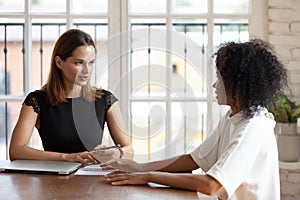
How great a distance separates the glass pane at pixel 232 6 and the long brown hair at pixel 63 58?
130cm

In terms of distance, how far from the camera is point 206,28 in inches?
136

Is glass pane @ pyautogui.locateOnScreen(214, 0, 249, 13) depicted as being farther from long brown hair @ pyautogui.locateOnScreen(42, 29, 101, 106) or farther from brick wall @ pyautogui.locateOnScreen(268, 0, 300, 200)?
long brown hair @ pyautogui.locateOnScreen(42, 29, 101, 106)

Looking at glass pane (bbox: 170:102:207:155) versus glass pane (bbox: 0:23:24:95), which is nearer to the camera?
glass pane (bbox: 170:102:207:155)

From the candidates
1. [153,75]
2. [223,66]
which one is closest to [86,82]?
[153,75]

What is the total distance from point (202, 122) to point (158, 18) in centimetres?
74

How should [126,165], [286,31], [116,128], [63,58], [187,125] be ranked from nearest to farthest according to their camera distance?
[126,165] < [187,125] < [63,58] < [116,128] < [286,31]

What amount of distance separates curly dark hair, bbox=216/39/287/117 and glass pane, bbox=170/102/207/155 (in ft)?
1.62

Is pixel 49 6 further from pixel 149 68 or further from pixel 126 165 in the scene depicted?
pixel 126 165

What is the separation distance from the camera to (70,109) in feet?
8.33

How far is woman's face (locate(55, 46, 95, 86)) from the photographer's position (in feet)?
7.96

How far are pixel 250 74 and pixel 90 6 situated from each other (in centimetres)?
199

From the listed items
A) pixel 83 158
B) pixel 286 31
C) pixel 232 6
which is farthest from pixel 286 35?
pixel 83 158

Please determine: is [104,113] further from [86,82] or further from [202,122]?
[202,122]

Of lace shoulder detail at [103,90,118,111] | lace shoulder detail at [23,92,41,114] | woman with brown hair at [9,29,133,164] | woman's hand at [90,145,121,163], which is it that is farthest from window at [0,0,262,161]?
woman's hand at [90,145,121,163]
